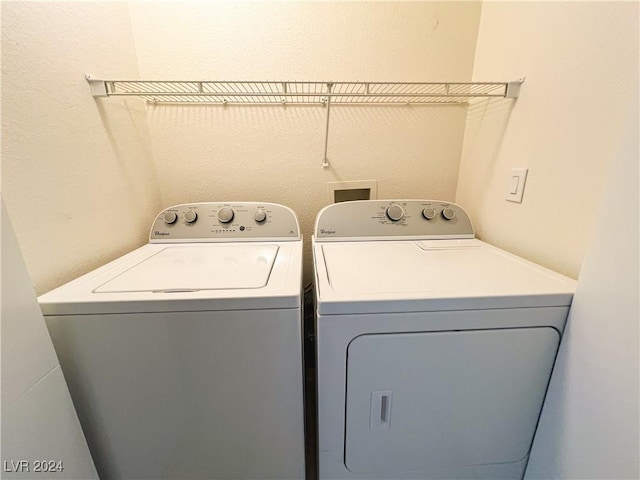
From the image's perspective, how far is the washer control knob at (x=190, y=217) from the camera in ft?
3.90

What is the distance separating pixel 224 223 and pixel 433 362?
105cm

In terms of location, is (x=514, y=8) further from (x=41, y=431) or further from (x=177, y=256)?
(x=41, y=431)

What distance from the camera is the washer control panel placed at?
118cm

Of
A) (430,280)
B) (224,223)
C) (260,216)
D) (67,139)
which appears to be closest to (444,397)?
(430,280)

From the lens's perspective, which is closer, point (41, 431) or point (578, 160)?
point (41, 431)

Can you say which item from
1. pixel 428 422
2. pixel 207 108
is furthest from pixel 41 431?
pixel 207 108

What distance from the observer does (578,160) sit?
0.77 metres

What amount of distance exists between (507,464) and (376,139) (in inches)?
59.1

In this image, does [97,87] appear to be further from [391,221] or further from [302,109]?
[391,221]

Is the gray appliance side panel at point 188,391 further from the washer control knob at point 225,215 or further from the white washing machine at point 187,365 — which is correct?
the washer control knob at point 225,215

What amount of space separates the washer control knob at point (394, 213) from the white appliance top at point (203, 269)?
1.54 ft

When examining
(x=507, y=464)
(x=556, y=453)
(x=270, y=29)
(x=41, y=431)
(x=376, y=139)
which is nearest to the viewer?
(x=41, y=431)

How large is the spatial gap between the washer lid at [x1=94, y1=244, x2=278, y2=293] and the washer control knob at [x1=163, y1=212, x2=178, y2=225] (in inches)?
6.2

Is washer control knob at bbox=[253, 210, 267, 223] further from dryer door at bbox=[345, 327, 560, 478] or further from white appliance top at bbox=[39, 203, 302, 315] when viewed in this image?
dryer door at bbox=[345, 327, 560, 478]
